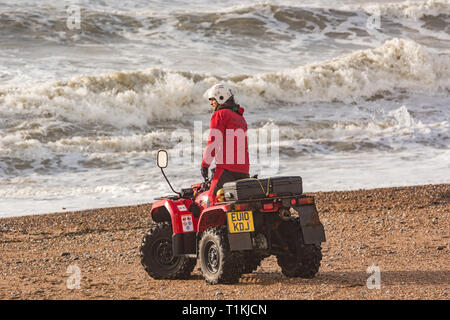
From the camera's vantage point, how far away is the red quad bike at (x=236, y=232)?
6.55m

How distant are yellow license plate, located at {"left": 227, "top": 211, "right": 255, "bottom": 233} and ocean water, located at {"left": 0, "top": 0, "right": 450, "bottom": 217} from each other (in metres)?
7.30

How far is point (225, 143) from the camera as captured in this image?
264 inches

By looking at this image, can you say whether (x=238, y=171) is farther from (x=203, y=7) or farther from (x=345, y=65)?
(x=203, y=7)

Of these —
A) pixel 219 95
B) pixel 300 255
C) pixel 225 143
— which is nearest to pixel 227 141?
pixel 225 143

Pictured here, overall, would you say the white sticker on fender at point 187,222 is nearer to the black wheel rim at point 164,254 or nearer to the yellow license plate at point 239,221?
the black wheel rim at point 164,254

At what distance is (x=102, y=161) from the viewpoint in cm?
1816

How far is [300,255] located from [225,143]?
141 cm

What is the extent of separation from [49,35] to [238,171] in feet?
95.4

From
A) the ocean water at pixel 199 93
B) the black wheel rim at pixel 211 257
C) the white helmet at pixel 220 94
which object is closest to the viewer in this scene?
the white helmet at pixel 220 94
